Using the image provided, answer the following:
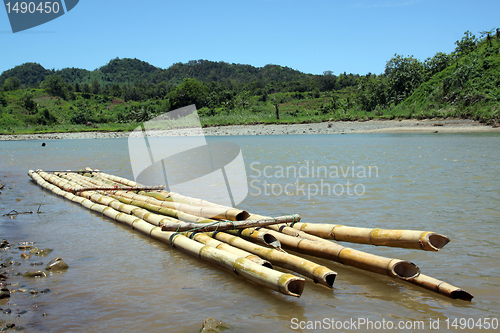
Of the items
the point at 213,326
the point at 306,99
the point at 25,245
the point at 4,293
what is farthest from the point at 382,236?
the point at 306,99

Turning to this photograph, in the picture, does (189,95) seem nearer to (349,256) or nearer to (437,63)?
(437,63)

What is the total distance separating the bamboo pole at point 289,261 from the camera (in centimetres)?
465

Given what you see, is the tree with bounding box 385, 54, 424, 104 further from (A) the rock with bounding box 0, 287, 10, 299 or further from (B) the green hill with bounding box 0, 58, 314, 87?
(B) the green hill with bounding box 0, 58, 314, 87

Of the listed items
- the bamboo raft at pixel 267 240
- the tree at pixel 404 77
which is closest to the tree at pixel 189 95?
the tree at pixel 404 77

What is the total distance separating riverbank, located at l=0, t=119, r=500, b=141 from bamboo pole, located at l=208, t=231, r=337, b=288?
100 feet

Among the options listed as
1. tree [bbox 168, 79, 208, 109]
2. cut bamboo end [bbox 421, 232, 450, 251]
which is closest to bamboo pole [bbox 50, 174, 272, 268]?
Result: cut bamboo end [bbox 421, 232, 450, 251]

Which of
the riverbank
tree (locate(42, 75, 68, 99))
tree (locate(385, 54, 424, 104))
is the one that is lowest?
the riverbank

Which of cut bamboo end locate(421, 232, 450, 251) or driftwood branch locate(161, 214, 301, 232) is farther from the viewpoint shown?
driftwood branch locate(161, 214, 301, 232)

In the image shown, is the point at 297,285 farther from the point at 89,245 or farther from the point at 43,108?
the point at 43,108

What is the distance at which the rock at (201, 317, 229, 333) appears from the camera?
3.89 metres

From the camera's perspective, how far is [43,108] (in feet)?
245

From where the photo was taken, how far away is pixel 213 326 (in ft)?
12.9

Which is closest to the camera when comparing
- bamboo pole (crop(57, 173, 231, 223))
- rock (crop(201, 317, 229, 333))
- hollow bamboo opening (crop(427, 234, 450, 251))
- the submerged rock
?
rock (crop(201, 317, 229, 333))

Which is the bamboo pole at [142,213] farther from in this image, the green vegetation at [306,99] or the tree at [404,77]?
the tree at [404,77]
